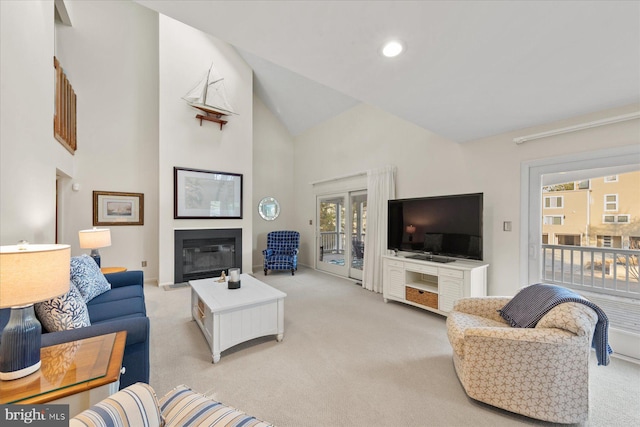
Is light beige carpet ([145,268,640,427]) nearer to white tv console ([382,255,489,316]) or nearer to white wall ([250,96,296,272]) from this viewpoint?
white tv console ([382,255,489,316])

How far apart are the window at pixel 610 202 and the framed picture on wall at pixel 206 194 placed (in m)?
5.27

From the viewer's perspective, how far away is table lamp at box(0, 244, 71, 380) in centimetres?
102

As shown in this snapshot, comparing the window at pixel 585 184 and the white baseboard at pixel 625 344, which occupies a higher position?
the window at pixel 585 184

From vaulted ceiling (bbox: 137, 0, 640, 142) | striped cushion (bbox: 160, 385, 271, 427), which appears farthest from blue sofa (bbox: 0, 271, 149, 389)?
vaulted ceiling (bbox: 137, 0, 640, 142)

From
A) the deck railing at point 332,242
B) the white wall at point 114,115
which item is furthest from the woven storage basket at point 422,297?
the white wall at point 114,115

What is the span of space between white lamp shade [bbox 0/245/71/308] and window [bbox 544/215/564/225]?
156 inches

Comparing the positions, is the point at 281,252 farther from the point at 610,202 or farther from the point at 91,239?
the point at 610,202

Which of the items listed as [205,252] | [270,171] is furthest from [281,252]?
[270,171]

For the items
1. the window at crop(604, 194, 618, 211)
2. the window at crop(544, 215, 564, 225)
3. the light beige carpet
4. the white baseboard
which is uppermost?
the window at crop(604, 194, 618, 211)

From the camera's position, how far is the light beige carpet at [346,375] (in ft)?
5.51

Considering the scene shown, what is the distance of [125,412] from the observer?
742 millimetres

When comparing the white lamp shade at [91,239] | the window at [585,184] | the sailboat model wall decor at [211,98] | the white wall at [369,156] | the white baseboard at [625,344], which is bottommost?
the white baseboard at [625,344]

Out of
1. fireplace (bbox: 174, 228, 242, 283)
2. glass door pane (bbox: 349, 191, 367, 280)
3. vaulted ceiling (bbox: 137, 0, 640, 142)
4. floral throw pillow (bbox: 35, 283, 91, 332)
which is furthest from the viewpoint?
glass door pane (bbox: 349, 191, 367, 280)

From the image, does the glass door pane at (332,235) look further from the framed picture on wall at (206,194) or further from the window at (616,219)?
the window at (616,219)
